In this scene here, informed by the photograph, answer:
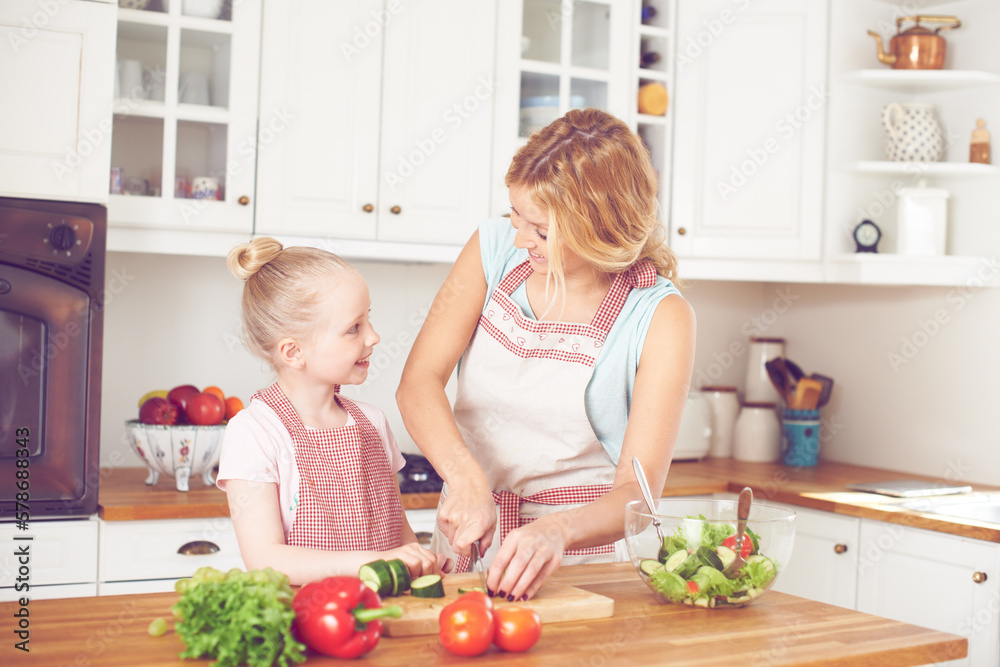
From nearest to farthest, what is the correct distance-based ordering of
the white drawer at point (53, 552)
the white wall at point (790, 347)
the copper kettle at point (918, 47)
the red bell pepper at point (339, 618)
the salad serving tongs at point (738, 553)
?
the red bell pepper at point (339, 618)
the salad serving tongs at point (738, 553)
the white drawer at point (53, 552)
the white wall at point (790, 347)
the copper kettle at point (918, 47)

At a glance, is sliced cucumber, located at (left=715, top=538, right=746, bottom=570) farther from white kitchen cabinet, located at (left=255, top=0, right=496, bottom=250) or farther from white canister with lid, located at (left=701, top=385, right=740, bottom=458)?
white canister with lid, located at (left=701, top=385, right=740, bottom=458)

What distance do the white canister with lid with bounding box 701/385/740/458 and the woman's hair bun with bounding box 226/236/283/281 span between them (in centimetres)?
211

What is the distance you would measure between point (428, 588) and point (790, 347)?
2.51m

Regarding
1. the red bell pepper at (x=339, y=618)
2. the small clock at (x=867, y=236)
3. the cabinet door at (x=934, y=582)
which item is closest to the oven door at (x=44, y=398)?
the red bell pepper at (x=339, y=618)

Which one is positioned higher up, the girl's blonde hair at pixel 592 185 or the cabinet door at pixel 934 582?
the girl's blonde hair at pixel 592 185

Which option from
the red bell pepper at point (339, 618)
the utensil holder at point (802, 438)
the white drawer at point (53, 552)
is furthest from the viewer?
the utensil holder at point (802, 438)

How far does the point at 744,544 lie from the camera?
116 centimetres

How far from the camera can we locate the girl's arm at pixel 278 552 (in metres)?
1.19

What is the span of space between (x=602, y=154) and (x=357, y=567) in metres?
0.66

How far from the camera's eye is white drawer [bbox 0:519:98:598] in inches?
78.1

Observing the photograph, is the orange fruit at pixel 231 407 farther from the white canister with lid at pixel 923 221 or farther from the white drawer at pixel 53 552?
the white canister with lid at pixel 923 221

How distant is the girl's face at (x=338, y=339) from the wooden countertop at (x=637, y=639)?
355mm

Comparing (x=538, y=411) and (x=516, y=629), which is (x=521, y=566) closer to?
(x=516, y=629)

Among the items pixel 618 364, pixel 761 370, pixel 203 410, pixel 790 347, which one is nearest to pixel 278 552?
pixel 618 364
